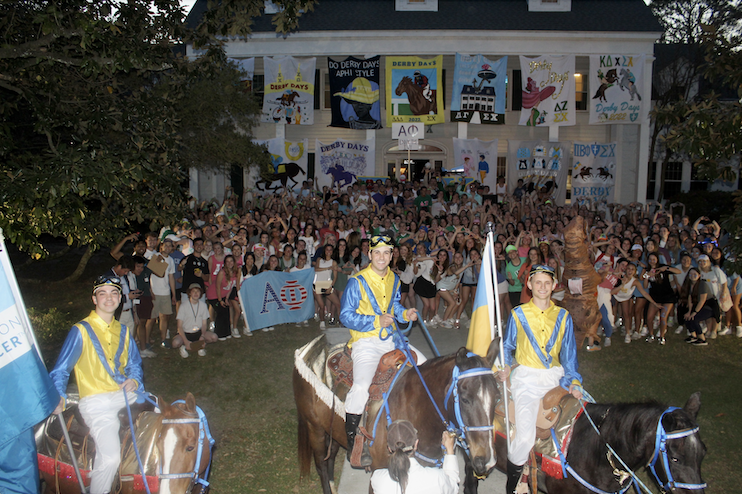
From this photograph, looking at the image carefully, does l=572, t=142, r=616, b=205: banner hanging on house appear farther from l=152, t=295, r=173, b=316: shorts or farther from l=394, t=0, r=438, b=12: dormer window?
l=152, t=295, r=173, b=316: shorts

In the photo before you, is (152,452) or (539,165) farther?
(539,165)

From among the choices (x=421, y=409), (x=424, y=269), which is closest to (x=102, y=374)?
(x=421, y=409)

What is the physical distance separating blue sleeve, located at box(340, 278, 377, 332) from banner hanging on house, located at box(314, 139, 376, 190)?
1596 centimetres

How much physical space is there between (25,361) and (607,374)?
28.1ft

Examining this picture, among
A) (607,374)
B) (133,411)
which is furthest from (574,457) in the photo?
(607,374)

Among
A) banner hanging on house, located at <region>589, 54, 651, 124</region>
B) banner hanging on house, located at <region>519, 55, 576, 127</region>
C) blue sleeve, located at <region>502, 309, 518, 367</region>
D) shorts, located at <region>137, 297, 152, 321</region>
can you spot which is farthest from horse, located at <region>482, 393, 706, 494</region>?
banner hanging on house, located at <region>589, 54, 651, 124</region>

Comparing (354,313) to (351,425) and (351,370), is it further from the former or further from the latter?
(351,425)

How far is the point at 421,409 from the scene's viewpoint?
177 inches

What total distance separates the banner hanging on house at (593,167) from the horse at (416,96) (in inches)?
Answer: 252

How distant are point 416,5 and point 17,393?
74.6 feet

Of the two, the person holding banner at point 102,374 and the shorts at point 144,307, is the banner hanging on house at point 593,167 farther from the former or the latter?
the person holding banner at point 102,374

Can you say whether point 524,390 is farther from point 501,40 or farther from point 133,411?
point 501,40

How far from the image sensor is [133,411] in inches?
185

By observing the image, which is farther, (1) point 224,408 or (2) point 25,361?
(1) point 224,408
